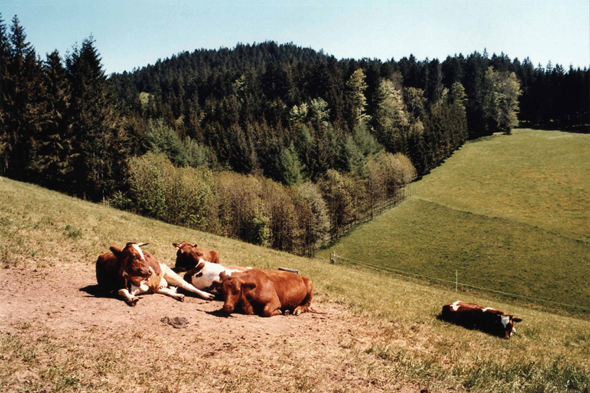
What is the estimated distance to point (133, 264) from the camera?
31.4 ft

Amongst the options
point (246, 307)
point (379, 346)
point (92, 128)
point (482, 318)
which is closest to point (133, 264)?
point (246, 307)

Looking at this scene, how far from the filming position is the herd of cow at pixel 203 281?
9.50m

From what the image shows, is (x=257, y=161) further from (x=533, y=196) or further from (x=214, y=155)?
(x=533, y=196)

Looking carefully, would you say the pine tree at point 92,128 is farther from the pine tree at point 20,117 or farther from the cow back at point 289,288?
the cow back at point 289,288

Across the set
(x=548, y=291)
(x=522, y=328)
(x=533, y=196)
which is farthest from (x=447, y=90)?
(x=522, y=328)

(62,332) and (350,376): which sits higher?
(62,332)

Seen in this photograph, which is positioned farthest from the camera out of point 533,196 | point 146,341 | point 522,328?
point 533,196

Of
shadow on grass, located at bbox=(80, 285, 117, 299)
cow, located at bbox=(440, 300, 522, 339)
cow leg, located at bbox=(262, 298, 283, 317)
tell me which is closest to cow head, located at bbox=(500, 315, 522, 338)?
cow, located at bbox=(440, 300, 522, 339)

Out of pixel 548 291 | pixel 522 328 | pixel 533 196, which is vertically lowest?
pixel 548 291

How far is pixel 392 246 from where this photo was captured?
210 ft

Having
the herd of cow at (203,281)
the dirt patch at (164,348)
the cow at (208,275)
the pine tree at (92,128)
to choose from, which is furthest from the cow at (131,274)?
the pine tree at (92,128)

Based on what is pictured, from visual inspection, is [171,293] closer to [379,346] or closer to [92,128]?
[379,346]

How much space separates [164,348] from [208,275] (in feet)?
12.7

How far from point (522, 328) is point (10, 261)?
17.6 meters
